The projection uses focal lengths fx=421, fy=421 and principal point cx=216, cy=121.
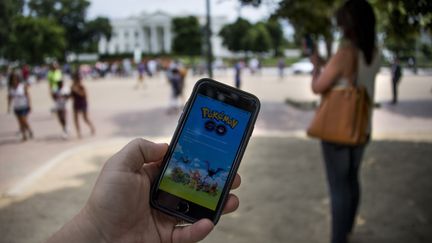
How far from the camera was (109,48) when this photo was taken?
8.73ft

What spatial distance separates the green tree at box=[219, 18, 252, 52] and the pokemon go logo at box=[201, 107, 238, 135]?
6.04 feet

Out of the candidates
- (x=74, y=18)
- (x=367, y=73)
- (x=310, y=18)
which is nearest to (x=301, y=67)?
(x=310, y=18)

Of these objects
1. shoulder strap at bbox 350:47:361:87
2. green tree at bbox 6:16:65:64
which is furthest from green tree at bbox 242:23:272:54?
green tree at bbox 6:16:65:64

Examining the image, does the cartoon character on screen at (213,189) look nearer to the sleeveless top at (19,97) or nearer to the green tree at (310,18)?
the green tree at (310,18)

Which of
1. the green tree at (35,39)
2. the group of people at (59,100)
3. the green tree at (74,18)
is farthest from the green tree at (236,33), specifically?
the group of people at (59,100)

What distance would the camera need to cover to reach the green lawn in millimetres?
1452

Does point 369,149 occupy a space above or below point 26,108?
below

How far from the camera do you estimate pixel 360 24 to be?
2596 millimetres

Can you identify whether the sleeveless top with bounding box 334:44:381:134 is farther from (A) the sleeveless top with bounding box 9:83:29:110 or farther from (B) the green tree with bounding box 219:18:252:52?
(A) the sleeveless top with bounding box 9:83:29:110

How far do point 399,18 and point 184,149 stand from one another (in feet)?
5.46

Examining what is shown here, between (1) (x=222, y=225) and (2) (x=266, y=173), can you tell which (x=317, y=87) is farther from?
(2) (x=266, y=173)

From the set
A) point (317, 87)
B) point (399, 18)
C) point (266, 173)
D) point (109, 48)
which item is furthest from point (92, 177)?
point (399, 18)

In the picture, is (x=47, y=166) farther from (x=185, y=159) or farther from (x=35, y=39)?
(x=185, y=159)

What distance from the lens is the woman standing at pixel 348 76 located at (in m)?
2.61
